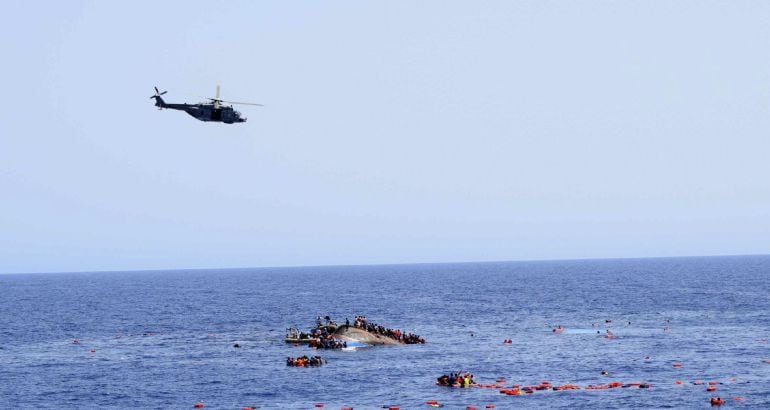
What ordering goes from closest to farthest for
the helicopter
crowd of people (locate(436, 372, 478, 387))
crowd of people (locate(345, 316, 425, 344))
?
the helicopter → crowd of people (locate(436, 372, 478, 387)) → crowd of people (locate(345, 316, 425, 344))

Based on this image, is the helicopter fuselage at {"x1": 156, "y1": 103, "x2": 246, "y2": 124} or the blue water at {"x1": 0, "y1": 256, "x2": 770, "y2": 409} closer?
the helicopter fuselage at {"x1": 156, "y1": 103, "x2": 246, "y2": 124}

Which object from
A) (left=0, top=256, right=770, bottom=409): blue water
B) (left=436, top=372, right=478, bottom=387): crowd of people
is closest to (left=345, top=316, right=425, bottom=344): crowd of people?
(left=0, top=256, right=770, bottom=409): blue water

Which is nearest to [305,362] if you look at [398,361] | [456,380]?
[398,361]

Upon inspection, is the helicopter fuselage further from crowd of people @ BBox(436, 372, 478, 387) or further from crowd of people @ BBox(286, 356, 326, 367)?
crowd of people @ BBox(286, 356, 326, 367)

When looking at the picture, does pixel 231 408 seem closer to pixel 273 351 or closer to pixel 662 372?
pixel 273 351

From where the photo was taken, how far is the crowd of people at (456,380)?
84875mm

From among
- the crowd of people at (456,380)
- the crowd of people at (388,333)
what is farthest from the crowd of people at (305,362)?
the crowd of people at (456,380)

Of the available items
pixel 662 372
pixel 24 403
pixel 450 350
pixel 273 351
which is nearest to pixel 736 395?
pixel 662 372

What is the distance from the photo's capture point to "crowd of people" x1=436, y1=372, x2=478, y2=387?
8488cm

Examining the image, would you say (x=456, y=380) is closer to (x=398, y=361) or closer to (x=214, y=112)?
(x=398, y=361)

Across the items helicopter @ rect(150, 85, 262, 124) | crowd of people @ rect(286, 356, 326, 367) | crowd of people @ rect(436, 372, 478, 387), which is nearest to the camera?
helicopter @ rect(150, 85, 262, 124)

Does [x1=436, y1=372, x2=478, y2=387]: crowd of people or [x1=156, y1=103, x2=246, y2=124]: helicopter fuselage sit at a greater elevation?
[x1=156, y1=103, x2=246, y2=124]: helicopter fuselage

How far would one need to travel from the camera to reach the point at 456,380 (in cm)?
8519

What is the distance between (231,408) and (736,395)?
46.1 meters
